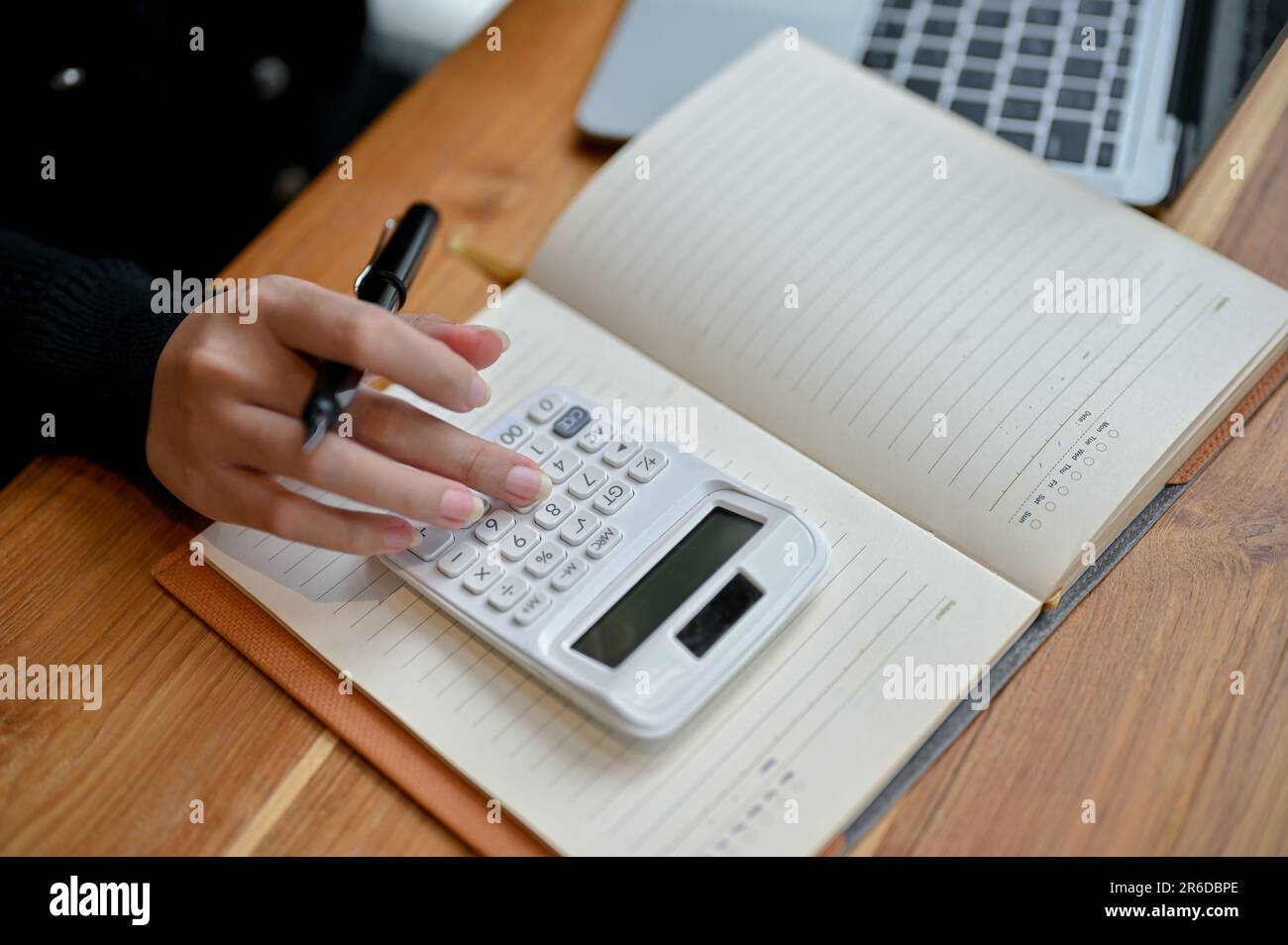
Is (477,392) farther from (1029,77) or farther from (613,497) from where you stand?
(1029,77)

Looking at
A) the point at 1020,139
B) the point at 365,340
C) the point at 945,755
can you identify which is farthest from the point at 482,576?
the point at 1020,139

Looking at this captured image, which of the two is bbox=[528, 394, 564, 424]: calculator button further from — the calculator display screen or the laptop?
the laptop

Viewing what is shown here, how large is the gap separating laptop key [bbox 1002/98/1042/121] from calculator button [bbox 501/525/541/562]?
0.44m

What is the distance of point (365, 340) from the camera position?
0.45m

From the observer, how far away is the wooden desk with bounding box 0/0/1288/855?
1.47 feet

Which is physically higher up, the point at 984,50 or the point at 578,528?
the point at 984,50

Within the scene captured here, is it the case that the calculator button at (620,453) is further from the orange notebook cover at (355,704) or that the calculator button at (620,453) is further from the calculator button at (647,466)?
the orange notebook cover at (355,704)

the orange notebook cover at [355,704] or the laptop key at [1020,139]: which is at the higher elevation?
the laptop key at [1020,139]

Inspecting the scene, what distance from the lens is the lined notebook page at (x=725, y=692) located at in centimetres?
43

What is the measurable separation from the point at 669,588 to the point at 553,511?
0.07 m

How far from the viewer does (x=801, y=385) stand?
560 millimetres

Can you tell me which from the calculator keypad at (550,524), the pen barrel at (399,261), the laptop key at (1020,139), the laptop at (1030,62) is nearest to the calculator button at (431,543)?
the calculator keypad at (550,524)

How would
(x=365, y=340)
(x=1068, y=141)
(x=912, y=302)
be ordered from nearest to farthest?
(x=365, y=340)
(x=912, y=302)
(x=1068, y=141)

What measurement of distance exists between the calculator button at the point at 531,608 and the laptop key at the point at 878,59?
478 millimetres
